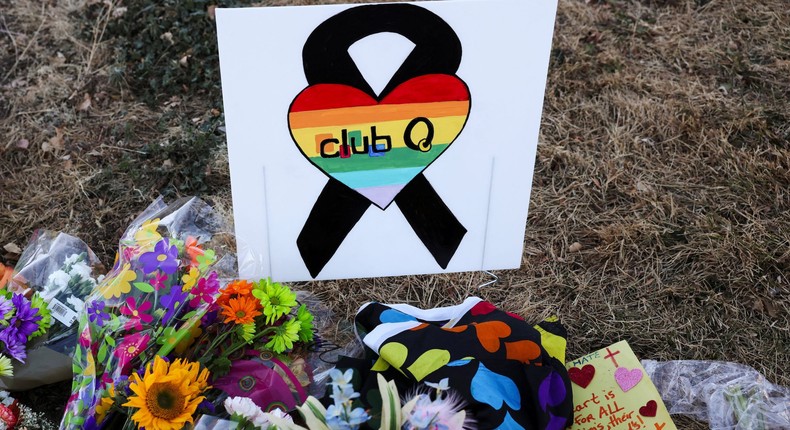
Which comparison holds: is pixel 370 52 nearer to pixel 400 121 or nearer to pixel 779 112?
pixel 400 121

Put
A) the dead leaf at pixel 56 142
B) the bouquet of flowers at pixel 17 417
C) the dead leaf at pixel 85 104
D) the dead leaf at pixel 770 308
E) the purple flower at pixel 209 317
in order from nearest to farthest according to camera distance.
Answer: the bouquet of flowers at pixel 17 417
the purple flower at pixel 209 317
the dead leaf at pixel 770 308
the dead leaf at pixel 56 142
the dead leaf at pixel 85 104

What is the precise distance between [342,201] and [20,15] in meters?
1.66

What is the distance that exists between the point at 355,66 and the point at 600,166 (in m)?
0.94

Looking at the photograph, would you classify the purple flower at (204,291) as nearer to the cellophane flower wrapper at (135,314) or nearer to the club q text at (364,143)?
the cellophane flower wrapper at (135,314)

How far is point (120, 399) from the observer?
1173 mm

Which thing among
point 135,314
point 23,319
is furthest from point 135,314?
→ point 23,319

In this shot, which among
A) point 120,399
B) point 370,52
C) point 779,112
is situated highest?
point 370,52

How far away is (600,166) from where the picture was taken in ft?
6.51

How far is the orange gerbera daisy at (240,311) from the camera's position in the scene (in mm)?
1245

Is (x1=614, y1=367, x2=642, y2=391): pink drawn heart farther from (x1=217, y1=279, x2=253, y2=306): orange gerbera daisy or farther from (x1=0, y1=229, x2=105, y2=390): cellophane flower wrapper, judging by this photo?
(x1=0, y1=229, x2=105, y2=390): cellophane flower wrapper

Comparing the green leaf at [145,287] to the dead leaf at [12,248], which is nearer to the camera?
the green leaf at [145,287]

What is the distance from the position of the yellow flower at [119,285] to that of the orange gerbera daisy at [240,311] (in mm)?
169

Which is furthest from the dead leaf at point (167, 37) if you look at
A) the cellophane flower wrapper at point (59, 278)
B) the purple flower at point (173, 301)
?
the purple flower at point (173, 301)

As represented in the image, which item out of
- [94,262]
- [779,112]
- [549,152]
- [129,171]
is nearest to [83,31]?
[129,171]
